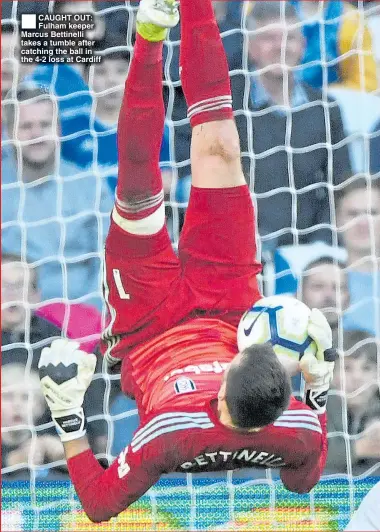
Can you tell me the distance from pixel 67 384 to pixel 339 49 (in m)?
1.06

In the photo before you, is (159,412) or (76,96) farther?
(76,96)

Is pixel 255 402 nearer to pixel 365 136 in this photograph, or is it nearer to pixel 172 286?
pixel 172 286

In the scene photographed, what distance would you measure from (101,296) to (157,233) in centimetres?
21

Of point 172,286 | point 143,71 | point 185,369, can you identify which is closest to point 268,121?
point 143,71

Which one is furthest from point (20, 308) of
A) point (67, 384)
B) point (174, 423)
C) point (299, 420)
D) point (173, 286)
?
point (299, 420)

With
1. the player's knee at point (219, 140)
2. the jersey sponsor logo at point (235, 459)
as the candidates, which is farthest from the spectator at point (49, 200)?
the jersey sponsor logo at point (235, 459)

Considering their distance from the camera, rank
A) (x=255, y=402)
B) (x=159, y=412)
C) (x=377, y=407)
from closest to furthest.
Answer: (x=255, y=402)
(x=159, y=412)
(x=377, y=407)

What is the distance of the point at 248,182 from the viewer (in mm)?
2137

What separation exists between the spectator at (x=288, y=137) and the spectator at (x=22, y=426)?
2.35 feet

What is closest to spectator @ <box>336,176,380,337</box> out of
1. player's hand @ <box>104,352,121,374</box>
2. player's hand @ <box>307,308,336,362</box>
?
player's hand @ <box>307,308,336,362</box>

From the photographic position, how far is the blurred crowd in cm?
213

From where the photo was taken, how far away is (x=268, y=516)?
2117mm

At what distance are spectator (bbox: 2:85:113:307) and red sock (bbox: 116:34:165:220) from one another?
86mm

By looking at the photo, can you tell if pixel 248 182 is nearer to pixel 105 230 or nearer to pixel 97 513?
pixel 105 230
